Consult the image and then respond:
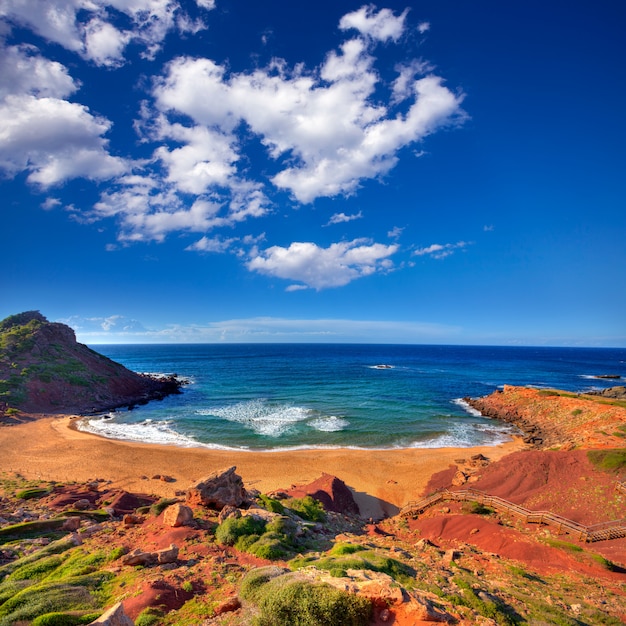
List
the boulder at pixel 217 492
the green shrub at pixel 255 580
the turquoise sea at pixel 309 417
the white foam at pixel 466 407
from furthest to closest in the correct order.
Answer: the white foam at pixel 466 407 < the turquoise sea at pixel 309 417 < the boulder at pixel 217 492 < the green shrub at pixel 255 580

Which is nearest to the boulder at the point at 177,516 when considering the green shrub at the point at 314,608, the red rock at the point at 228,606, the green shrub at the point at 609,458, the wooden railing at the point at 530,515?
the red rock at the point at 228,606

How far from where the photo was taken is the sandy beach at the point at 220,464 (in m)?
28.0

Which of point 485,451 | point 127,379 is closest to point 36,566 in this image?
point 485,451

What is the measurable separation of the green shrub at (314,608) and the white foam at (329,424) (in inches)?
1399

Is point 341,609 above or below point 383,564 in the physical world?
above

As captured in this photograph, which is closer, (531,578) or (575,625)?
(575,625)

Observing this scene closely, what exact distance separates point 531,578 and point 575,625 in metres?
4.27

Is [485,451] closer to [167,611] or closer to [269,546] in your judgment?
[269,546]

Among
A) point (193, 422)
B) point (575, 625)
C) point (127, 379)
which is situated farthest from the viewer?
point (127, 379)

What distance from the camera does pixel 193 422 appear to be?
4812cm

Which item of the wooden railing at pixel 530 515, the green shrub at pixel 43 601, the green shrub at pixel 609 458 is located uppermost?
the green shrub at pixel 43 601

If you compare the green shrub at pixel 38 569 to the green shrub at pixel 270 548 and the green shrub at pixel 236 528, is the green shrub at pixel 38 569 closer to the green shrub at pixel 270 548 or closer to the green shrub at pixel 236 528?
the green shrub at pixel 236 528

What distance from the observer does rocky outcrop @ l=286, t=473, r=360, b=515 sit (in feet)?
79.8

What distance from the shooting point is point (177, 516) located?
1603 cm
